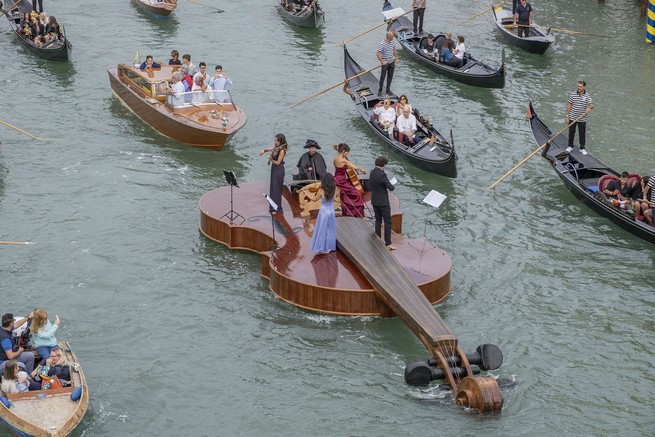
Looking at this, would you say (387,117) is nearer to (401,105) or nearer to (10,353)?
(401,105)

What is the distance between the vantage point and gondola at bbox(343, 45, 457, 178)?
62.1ft

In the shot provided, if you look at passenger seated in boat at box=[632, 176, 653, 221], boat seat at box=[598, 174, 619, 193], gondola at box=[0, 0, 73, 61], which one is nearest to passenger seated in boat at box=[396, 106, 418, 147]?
boat seat at box=[598, 174, 619, 193]

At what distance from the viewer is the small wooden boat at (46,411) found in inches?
432

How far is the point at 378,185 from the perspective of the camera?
14891 millimetres

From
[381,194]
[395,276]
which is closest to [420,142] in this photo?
[381,194]

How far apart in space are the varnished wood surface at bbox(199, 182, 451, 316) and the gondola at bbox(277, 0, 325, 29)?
12.2 metres

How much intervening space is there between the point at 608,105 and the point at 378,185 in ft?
33.8

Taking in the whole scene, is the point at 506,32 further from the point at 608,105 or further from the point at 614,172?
the point at 614,172

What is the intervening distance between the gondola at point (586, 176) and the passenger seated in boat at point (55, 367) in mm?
9301

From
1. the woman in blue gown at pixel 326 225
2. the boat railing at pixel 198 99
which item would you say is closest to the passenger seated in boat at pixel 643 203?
the woman in blue gown at pixel 326 225

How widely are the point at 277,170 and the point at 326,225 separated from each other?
175cm

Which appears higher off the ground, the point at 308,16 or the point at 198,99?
the point at 198,99

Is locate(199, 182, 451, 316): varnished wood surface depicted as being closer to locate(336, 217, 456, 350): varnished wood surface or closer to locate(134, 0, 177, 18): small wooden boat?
locate(336, 217, 456, 350): varnished wood surface

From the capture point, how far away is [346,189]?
52.1ft
